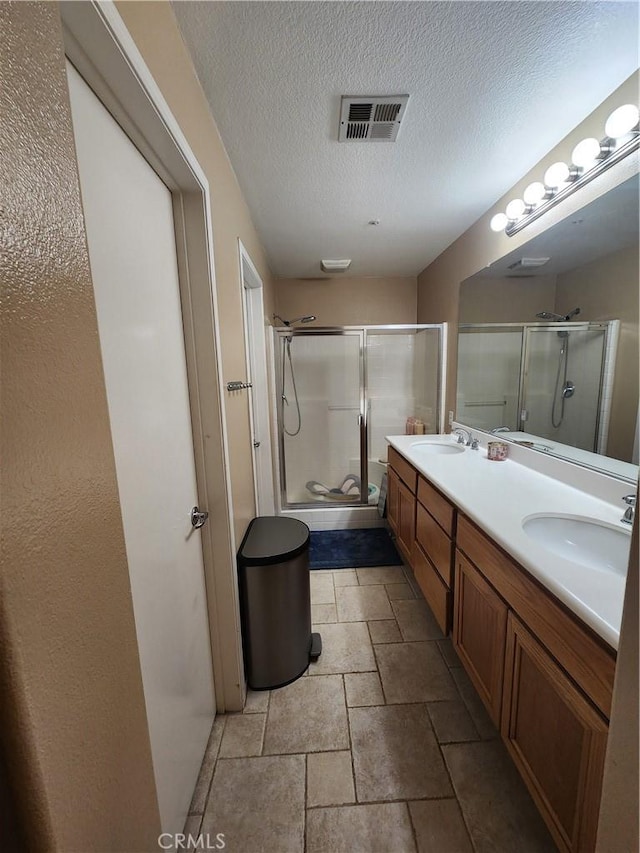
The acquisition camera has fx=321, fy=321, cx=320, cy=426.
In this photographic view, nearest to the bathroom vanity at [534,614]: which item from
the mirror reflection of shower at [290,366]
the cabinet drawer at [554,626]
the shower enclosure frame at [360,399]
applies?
the cabinet drawer at [554,626]

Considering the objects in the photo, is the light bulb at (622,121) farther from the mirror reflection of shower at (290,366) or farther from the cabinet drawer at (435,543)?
the mirror reflection of shower at (290,366)

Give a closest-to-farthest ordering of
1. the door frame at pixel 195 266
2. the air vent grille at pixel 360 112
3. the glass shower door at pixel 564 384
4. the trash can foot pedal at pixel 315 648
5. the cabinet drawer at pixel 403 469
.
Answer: the door frame at pixel 195 266, the air vent grille at pixel 360 112, the glass shower door at pixel 564 384, the trash can foot pedal at pixel 315 648, the cabinet drawer at pixel 403 469

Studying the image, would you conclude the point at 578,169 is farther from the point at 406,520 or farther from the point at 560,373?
the point at 406,520

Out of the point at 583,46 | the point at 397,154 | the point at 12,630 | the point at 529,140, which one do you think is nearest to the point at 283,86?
the point at 397,154

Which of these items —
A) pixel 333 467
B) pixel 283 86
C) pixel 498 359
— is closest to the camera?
pixel 283 86

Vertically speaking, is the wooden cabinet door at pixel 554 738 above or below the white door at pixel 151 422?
below

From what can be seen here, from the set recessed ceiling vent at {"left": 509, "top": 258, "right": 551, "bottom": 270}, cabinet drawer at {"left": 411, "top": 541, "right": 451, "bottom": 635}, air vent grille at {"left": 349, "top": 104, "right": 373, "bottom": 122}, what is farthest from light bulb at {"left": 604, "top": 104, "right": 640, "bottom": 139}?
cabinet drawer at {"left": 411, "top": 541, "right": 451, "bottom": 635}

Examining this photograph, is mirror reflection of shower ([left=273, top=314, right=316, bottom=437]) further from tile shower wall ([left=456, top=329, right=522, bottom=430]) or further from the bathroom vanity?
the bathroom vanity

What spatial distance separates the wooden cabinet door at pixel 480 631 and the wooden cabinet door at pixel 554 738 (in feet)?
0.15

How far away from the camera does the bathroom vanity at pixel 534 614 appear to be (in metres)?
0.74

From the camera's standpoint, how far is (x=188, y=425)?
1154mm

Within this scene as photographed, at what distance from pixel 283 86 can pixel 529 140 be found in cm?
109

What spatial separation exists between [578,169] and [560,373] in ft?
2.74

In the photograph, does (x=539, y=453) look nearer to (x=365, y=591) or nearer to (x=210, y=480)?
(x=365, y=591)
